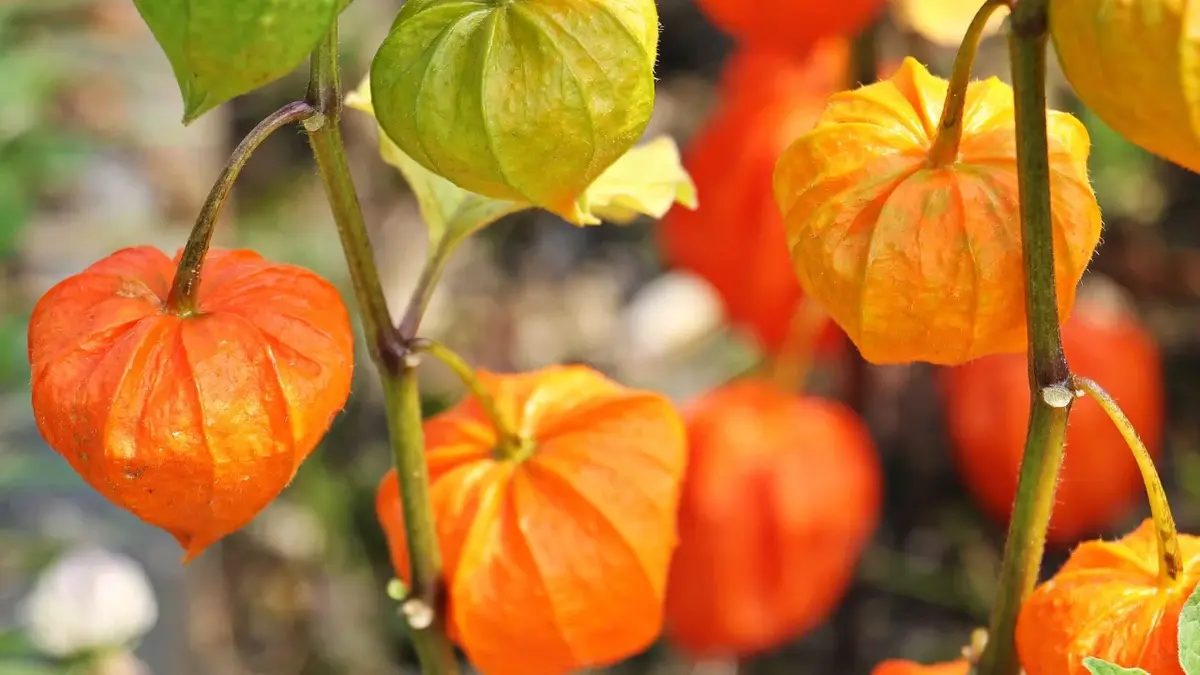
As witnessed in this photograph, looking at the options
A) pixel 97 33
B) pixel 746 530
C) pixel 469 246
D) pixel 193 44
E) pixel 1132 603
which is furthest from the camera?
pixel 469 246

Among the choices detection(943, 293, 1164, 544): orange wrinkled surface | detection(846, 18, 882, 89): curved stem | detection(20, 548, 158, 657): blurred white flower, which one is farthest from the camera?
detection(943, 293, 1164, 544): orange wrinkled surface

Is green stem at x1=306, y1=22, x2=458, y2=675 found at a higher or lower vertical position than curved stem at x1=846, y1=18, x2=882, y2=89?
higher

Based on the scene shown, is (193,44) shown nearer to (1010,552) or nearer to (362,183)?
(1010,552)

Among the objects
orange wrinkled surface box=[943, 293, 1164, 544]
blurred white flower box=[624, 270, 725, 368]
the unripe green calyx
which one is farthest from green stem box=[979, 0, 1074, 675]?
blurred white flower box=[624, 270, 725, 368]

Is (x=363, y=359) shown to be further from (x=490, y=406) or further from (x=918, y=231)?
(x=918, y=231)

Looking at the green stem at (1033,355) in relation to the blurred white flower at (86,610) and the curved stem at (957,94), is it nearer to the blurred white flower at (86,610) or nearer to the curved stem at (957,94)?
the curved stem at (957,94)

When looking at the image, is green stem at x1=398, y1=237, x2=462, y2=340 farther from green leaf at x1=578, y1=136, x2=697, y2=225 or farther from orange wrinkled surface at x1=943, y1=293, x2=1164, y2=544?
orange wrinkled surface at x1=943, y1=293, x2=1164, y2=544

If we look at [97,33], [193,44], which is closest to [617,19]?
[193,44]
